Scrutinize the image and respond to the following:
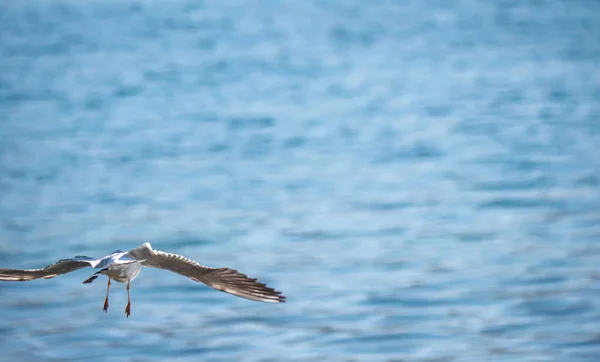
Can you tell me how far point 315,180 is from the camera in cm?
1695

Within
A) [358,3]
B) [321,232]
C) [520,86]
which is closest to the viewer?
[321,232]

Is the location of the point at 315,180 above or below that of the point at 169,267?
above

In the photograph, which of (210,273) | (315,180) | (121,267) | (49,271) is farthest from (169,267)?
(315,180)

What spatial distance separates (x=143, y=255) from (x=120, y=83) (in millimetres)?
17557

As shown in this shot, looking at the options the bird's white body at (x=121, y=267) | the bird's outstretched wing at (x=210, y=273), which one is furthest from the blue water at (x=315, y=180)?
the bird's white body at (x=121, y=267)

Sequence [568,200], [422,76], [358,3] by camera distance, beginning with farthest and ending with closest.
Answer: [358,3] < [422,76] < [568,200]

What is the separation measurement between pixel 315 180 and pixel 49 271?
31.5 ft

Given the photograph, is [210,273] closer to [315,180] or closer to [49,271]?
[49,271]

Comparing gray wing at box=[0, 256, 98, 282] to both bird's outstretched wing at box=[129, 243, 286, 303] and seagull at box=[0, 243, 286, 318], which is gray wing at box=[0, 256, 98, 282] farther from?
bird's outstretched wing at box=[129, 243, 286, 303]

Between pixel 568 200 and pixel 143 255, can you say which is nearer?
pixel 143 255

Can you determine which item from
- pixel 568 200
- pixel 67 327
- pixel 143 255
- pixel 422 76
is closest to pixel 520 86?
pixel 422 76

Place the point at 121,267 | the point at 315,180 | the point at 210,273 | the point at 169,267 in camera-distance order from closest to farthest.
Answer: the point at 121,267, the point at 210,273, the point at 169,267, the point at 315,180

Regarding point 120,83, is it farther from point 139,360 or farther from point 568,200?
point 139,360

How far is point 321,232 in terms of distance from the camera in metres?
14.2
